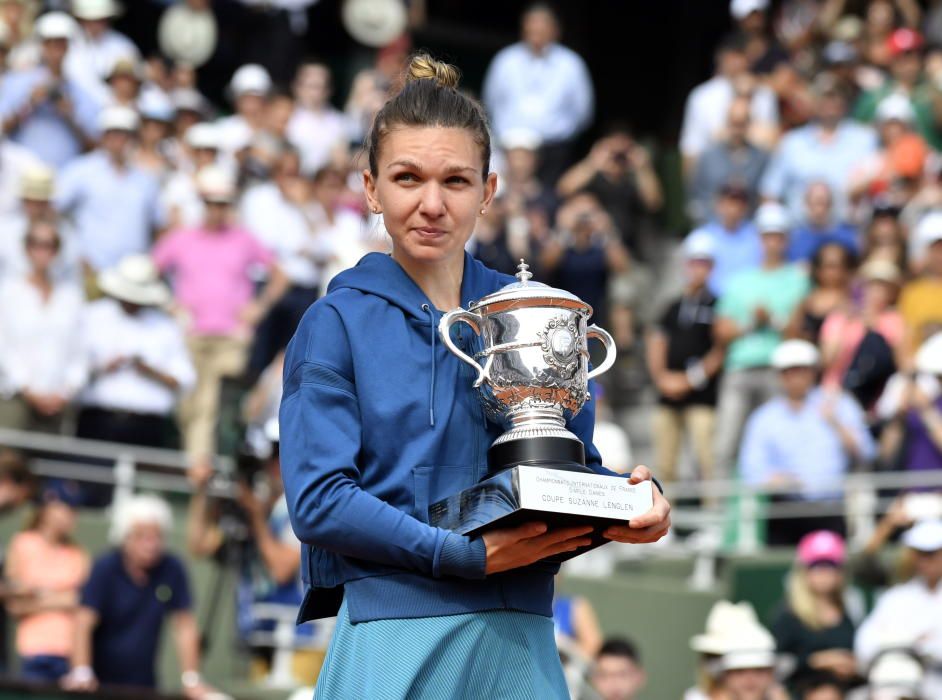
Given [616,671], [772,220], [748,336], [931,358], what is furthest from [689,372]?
[616,671]

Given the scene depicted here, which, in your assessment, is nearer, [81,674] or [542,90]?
[81,674]

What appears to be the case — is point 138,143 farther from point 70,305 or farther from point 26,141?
point 70,305

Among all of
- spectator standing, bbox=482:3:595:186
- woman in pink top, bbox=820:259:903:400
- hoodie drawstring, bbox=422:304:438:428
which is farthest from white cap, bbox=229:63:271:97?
hoodie drawstring, bbox=422:304:438:428

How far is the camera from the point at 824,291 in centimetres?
1185

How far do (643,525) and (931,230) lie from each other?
8519mm

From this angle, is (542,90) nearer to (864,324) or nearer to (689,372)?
(689,372)

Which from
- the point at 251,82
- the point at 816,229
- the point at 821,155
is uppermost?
the point at 251,82

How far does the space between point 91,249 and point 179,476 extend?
5.68 ft

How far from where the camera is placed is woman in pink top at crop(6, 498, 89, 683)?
8891 millimetres

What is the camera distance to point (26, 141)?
12750 mm

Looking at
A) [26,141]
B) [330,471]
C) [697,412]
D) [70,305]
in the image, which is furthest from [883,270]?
[330,471]

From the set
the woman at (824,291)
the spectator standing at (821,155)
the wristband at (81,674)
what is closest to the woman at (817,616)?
the woman at (824,291)

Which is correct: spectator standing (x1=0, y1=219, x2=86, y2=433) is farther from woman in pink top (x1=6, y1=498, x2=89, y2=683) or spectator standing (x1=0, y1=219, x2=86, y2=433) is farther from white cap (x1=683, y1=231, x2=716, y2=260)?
white cap (x1=683, y1=231, x2=716, y2=260)

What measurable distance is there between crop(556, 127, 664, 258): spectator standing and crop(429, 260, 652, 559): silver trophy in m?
11.2
